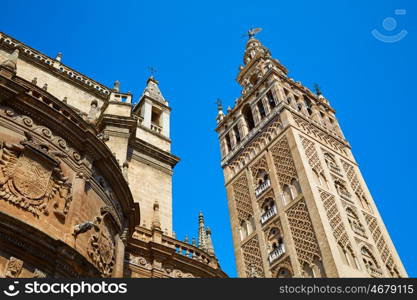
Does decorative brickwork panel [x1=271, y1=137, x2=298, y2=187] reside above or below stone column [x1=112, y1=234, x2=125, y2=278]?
above

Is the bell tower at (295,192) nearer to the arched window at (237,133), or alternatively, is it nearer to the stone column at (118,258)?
the arched window at (237,133)

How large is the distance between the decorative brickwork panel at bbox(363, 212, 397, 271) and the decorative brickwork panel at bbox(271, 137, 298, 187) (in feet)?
17.0

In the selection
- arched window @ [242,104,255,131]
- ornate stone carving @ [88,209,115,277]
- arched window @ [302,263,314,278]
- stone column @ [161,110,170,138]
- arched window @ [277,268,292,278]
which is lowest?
ornate stone carving @ [88,209,115,277]

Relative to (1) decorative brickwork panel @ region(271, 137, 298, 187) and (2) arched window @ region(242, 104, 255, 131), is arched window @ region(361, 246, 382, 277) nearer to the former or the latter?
(1) decorative brickwork panel @ region(271, 137, 298, 187)

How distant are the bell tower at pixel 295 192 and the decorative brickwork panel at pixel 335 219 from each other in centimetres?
7

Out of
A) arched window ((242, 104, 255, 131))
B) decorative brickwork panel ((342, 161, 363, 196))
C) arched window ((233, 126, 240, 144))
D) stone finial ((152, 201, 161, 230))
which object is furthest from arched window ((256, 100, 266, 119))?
stone finial ((152, 201, 161, 230))

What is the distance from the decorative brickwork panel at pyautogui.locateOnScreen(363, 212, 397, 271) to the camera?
26.6m

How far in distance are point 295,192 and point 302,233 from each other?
9.90 feet

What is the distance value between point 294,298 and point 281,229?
19.8m

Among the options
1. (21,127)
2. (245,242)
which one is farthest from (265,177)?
(21,127)

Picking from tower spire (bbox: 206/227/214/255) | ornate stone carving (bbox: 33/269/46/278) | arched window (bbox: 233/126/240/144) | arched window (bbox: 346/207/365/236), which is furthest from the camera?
arched window (bbox: 233/126/240/144)

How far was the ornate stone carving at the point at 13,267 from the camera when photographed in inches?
353

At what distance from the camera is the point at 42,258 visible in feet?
31.7

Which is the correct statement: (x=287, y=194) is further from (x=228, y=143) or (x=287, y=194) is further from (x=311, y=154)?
(x=228, y=143)
